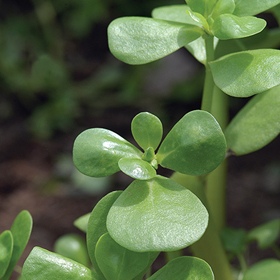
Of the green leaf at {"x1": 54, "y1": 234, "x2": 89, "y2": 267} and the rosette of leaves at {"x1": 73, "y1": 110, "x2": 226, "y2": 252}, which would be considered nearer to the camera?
the rosette of leaves at {"x1": 73, "y1": 110, "x2": 226, "y2": 252}

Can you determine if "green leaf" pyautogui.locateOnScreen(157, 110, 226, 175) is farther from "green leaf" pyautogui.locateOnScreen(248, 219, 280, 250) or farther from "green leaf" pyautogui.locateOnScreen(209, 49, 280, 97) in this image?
"green leaf" pyautogui.locateOnScreen(248, 219, 280, 250)

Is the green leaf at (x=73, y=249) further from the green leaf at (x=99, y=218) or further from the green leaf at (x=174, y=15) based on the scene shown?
the green leaf at (x=174, y=15)

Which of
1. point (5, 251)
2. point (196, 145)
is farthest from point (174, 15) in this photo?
point (5, 251)

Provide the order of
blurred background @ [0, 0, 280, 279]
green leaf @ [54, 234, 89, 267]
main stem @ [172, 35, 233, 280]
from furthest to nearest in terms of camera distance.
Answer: blurred background @ [0, 0, 280, 279] < green leaf @ [54, 234, 89, 267] < main stem @ [172, 35, 233, 280]

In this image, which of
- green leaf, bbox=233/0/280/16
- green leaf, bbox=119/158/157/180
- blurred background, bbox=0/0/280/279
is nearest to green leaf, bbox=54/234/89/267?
green leaf, bbox=119/158/157/180

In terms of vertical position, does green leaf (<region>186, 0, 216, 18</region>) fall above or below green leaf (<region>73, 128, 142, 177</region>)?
above

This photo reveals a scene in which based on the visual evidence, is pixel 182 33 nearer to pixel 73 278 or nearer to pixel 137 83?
pixel 73 278

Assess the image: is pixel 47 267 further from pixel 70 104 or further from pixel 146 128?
pixel 70 104
